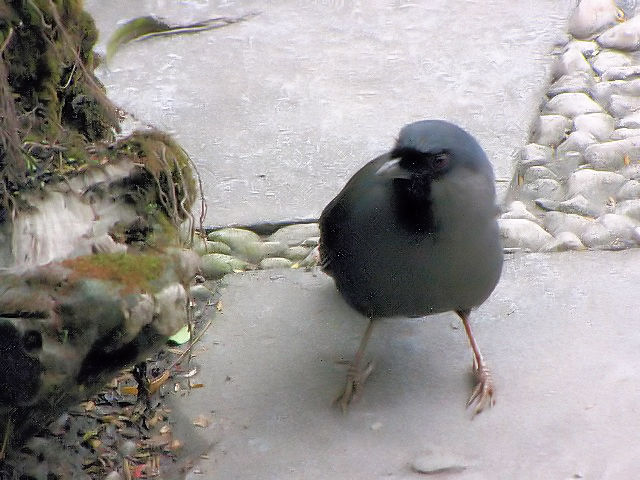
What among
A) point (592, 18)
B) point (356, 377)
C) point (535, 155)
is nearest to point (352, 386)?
point (356, 377)

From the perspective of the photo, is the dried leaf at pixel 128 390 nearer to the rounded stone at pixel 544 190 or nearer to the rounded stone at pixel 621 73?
the rounded stone at pixel 544 190

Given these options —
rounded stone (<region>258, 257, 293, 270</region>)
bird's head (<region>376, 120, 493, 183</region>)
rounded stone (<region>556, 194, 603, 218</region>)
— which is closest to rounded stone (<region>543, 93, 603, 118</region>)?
rounded stone (<region>556, 194, 603, 218</region>)

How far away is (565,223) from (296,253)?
1.18m

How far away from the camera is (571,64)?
5.18 metres

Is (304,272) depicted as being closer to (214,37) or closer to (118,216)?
(118,216)

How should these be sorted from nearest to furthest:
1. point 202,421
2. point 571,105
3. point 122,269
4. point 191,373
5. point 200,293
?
point 122,269, point 202,421, point 191,373, point 200,293, point 571,105

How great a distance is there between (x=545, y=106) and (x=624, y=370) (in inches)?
84.7

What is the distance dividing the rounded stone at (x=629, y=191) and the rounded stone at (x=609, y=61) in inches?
47.7

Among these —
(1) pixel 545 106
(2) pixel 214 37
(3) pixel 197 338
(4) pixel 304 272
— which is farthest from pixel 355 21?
(3) pixel 197 338

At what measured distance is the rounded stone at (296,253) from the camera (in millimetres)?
3930

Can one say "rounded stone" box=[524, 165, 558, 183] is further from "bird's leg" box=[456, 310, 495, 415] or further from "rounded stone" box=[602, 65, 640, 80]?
"bird's leg" box=[456, 310, 495, 415]

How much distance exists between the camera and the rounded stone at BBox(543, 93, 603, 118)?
4.77 meters

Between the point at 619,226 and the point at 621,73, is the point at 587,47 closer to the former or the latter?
the point at 621,73

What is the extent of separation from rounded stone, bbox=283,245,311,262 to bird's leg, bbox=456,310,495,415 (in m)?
0.97
